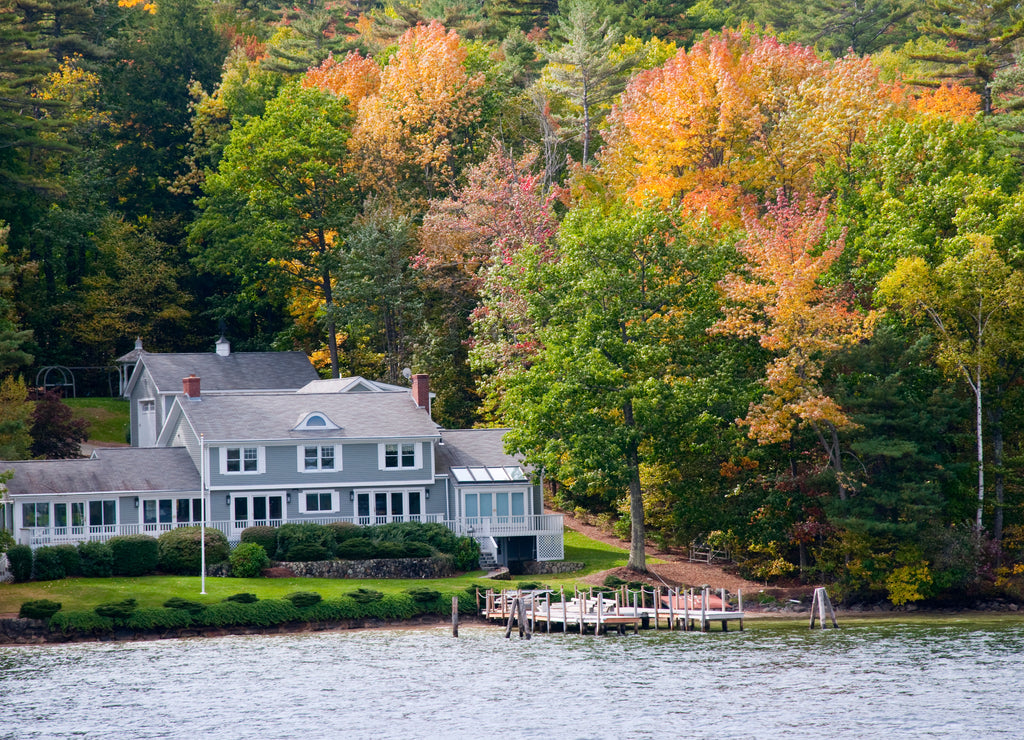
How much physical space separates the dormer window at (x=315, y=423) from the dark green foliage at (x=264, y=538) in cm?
620

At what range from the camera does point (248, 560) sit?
194 ft

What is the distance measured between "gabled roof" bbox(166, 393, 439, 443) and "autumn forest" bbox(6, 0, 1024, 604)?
16.9 ft

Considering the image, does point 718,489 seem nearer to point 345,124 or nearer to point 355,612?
point 355,612

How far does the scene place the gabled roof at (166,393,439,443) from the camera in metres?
65.8

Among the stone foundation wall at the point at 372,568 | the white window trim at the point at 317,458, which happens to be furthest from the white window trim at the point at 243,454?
the stone foundation wall at the point at 372,568

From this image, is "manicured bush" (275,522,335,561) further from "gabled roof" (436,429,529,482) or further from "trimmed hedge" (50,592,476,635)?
"gabled roof" (436,429,529,482)

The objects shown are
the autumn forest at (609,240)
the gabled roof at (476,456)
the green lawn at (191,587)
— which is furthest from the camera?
the gabled roof at (476,456)

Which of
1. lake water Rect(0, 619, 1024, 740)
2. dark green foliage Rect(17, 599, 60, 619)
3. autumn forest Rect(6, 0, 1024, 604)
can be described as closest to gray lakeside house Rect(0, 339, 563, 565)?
autumn forest Rect(6, 0, 1024, 604)

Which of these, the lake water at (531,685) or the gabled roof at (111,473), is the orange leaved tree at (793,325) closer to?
the lake water at (531,685)

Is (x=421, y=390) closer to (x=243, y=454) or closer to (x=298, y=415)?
(x=298, y=415)

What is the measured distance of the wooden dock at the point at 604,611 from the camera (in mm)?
54562

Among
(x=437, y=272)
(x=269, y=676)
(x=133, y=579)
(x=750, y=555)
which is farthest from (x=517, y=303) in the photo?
(x=269, y=676)

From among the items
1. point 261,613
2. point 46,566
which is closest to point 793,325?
point 261,613

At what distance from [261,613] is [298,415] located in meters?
→ 15.1
